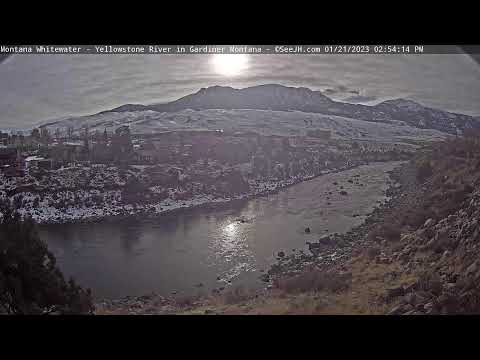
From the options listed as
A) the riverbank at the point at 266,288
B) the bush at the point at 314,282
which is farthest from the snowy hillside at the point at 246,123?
the bush at the point at 314,282

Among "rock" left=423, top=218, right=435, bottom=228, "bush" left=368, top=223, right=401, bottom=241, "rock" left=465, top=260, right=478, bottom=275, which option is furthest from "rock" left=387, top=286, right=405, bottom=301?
"rock" left=423, top=218, right=435, bottom=228

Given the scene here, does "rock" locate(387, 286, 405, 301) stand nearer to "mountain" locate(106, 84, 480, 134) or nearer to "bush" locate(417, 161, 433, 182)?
"bush" locate(417, 161, 433, 182)

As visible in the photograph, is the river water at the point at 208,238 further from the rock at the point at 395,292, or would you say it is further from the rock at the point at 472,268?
the rock at the point at 472,268

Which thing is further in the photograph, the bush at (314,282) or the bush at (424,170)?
the bush at (424,170)

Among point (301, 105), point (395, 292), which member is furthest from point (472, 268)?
point (301, 105)
